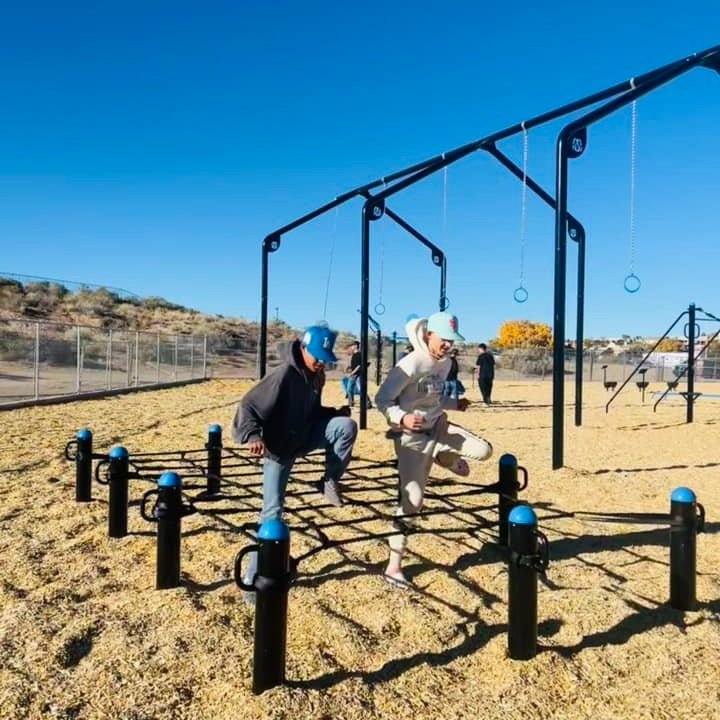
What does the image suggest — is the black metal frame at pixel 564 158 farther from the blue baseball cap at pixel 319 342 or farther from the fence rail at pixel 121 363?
the fence rail at pixel 121 363

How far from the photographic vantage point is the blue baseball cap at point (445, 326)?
13.6 feet

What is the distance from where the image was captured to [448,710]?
2709 millimetres

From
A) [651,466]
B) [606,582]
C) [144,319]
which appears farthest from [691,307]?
[144,319]

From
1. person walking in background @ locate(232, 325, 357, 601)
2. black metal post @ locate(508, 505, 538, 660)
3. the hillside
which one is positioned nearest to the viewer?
black metal post @ locate(508, 505, 538, 660)

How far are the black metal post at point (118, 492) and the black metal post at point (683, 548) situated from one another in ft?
11.8

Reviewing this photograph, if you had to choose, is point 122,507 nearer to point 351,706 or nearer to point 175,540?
point 175,540

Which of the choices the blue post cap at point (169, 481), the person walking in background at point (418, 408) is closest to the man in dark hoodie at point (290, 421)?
the person walking in background at point (418, 408)

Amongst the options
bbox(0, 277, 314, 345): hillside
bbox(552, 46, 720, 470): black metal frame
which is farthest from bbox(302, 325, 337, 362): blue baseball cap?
bbox(0, 277, 314, 345): hillside

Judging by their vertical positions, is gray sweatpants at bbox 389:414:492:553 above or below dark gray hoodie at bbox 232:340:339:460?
below

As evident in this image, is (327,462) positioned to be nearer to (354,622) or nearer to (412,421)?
(412,421)

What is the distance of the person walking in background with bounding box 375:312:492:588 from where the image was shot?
4.15 m

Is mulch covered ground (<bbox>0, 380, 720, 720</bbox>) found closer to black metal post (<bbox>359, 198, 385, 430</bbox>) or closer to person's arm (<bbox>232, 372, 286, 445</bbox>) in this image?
person's arm (<bbox>232, 372, 286, 445</bbox>)

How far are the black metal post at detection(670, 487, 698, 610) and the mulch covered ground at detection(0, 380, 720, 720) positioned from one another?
0.11 meters

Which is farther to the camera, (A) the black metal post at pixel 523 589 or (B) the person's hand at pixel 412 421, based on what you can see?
(B) the person's hand at pixel 412 421
